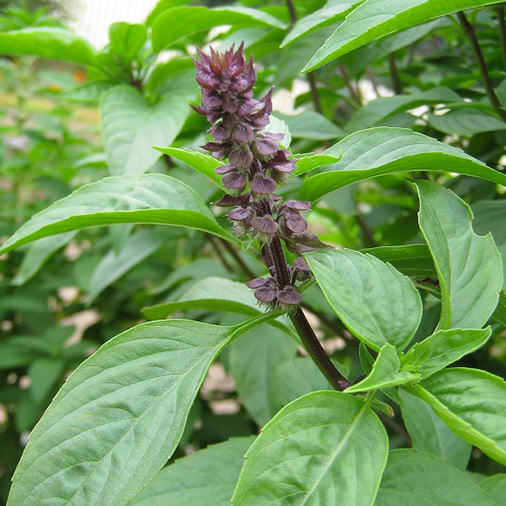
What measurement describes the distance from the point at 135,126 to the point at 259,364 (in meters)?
0.43

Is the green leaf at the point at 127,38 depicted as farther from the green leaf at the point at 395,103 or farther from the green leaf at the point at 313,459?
the green leaf at the point at 313,459

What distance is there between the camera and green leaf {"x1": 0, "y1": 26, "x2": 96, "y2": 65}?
85 centimetres

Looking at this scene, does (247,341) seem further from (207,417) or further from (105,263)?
(207,417)

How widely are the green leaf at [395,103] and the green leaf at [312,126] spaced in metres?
0.04

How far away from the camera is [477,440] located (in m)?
0.37

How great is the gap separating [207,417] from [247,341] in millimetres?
539

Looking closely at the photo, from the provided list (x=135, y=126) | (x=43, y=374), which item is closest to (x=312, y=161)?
(x=135, y=126)

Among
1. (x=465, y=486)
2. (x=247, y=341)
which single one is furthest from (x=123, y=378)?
(x=247, y=341)

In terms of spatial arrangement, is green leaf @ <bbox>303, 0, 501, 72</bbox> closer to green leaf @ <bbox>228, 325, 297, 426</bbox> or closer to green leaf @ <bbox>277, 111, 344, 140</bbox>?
green leaf @ <bbox>277, 111, 344, 140</bbox>

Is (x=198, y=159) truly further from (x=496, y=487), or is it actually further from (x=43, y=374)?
(x=43, y=374)

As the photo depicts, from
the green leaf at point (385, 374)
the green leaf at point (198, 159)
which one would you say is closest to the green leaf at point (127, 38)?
the green leaf at point (198, 159)

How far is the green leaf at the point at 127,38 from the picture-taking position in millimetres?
932

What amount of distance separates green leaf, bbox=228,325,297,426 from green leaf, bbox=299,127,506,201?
1.59 feet

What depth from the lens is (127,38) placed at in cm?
95
